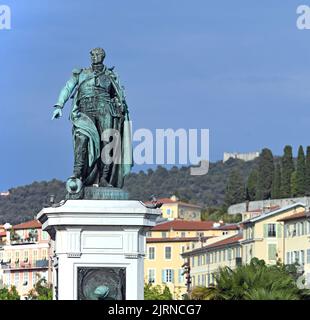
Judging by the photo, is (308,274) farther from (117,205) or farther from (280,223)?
(117,205)

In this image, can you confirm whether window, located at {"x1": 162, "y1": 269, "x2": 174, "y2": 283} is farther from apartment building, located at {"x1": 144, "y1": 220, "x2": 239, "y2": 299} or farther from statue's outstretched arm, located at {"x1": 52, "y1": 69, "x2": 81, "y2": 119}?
statue's outstretched arm, located at {"x1": 52, "y1": 69, "x2": 81, "y2": 119}

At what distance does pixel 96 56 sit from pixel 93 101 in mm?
1005

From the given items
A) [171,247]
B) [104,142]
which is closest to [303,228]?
[171,247]

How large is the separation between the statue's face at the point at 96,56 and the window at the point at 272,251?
107 m

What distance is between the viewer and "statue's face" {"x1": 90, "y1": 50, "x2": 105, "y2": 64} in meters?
40.9

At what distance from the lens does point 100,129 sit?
40594 millimetres

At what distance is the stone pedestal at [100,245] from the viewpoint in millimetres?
38906

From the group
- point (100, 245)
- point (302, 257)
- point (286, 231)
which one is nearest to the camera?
point (100, 245)

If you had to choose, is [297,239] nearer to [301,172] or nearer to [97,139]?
[301,172]

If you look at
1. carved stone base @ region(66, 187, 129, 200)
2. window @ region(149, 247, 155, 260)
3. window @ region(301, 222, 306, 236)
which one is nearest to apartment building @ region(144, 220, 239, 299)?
window @ region(149, 247, 155, 260)

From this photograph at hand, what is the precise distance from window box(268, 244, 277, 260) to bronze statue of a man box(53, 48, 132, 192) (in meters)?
108

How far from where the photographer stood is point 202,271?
170750 millimetres
